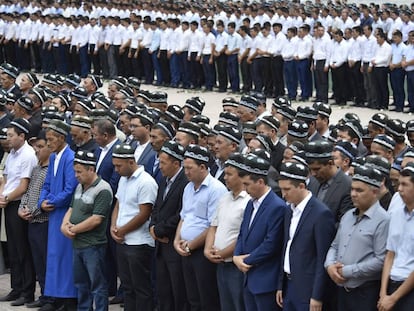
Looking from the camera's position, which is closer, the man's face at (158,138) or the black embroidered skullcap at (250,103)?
the man's face at (158,138)

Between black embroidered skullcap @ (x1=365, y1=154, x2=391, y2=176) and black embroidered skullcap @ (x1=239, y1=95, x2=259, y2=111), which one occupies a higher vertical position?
black embroidered skullcap @ (x1=239, y1=95, x2=259, y2=111)

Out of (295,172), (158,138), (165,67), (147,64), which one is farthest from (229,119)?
(147,64)

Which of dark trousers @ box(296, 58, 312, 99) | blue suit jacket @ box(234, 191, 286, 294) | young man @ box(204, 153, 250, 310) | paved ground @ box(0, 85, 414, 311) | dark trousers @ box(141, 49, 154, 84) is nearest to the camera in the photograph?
blue suit jacket @ box(234, 191, 286, 294)

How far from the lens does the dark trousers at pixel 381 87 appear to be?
22.5m

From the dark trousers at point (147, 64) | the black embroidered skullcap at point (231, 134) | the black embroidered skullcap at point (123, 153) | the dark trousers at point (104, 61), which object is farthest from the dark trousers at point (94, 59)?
the black embroidered skullcap at point (123, 153)

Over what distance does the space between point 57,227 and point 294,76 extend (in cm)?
1429

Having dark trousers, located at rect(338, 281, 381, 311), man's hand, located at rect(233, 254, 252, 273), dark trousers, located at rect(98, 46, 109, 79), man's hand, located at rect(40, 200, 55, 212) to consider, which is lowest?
dark trousers, located at rect(338, 281, 381, 311)

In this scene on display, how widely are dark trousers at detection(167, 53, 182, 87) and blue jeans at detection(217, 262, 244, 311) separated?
712 inches

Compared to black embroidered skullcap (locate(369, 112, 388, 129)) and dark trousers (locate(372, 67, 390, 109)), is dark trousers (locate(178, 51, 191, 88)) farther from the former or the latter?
black embroidered skullcap (locate(369, 112, 388, 129))

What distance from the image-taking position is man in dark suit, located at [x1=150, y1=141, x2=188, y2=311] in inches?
373

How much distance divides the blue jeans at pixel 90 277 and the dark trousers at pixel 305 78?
1433 cm

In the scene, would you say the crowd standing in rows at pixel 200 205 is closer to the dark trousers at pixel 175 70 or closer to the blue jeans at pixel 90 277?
the blue jeans at pixel 90 277

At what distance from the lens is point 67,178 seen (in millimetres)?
10500

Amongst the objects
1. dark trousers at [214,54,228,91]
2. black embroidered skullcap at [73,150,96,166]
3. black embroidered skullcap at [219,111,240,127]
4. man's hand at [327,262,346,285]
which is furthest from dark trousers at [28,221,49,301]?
dark trousers at [214,54,228,91]
